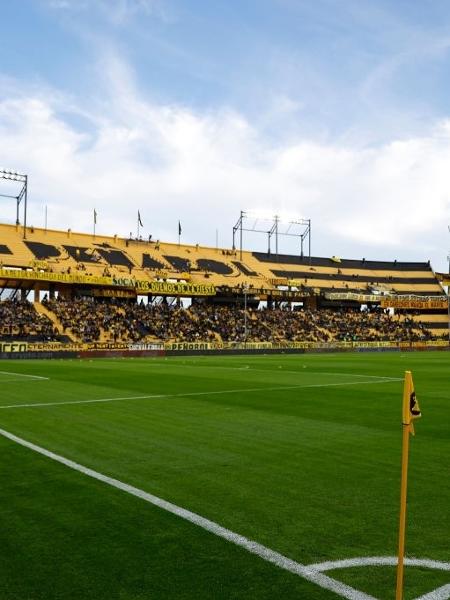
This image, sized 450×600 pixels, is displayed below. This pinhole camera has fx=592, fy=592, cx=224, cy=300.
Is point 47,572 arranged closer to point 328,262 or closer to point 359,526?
point 359,526

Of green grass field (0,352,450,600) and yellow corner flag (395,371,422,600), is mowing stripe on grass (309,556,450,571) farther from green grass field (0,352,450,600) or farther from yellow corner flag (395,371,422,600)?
yellow corner flag (395,371,422,600)

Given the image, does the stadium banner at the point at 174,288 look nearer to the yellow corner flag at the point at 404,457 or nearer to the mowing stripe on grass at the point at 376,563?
the mowing stripe on grass at the point at 376,563

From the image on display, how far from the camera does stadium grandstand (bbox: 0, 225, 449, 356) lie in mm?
66000

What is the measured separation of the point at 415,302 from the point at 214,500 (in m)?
92.5

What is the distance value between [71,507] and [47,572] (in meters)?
1.89

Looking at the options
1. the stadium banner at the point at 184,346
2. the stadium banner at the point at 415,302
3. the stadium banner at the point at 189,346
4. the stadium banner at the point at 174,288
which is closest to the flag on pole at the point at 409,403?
the stadium banner at the point at 184,346

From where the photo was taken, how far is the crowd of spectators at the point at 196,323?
62656 millimetres

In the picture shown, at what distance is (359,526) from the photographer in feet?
20.5

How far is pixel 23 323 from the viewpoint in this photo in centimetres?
5994

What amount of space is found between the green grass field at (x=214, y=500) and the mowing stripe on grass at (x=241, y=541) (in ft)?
0.23

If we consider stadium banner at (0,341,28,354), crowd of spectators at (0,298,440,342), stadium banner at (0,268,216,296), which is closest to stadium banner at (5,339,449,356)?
stadium banner at (0,341,28,354)

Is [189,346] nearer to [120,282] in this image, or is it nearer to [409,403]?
[120,282]

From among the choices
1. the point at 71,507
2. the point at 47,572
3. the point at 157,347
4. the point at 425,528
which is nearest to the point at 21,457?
the point at 71,507

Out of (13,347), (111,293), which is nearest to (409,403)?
(13,347)
